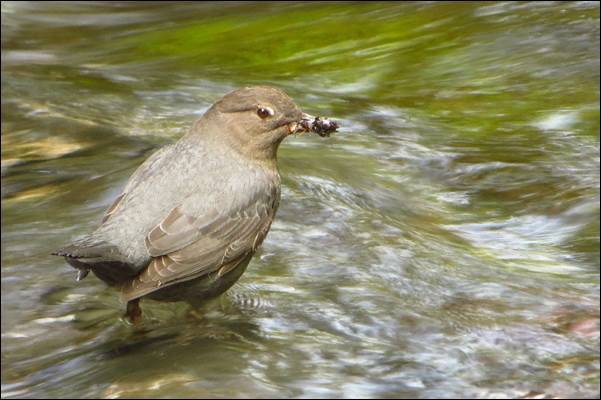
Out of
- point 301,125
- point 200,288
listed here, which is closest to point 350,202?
point 301,125

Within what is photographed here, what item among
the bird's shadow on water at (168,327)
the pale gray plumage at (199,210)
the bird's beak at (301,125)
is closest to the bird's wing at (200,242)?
the pale gray plumage at (199,210)

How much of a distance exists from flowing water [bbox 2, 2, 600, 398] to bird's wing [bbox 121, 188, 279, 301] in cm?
28

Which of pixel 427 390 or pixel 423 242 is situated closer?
pixel 427 390

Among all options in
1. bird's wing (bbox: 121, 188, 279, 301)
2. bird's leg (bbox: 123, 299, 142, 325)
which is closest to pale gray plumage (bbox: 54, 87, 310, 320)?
bird's wing (bbox: 121, 188, 279, 301)

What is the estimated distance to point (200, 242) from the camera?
5.27m

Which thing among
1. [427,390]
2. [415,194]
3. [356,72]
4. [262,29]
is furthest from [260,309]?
[262,29]

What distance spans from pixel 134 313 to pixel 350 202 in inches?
75.0

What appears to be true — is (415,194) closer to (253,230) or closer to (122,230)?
(253,230)

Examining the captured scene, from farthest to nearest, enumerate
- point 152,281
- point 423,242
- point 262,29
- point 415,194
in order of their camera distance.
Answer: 1. point 262,29
2. point 415,194
3. point 423,242
4. point 152,281

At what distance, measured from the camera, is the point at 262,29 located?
1131 cm

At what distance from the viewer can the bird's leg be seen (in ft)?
17.5

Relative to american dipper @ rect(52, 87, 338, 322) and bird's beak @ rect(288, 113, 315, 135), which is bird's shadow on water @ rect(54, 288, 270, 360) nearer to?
american dipper @ rect(52, 87, 338, 322)

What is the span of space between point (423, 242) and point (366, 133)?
2.06 m

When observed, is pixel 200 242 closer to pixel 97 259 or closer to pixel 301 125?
pixel 97 259
